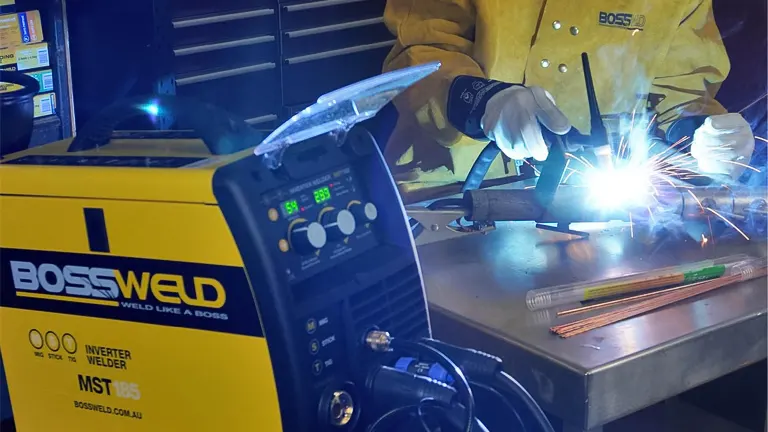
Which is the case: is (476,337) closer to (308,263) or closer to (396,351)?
(396,351)

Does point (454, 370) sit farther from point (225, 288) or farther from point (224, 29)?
point (224, 29)

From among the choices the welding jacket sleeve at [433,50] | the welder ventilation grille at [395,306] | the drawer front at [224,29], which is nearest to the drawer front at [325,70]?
the drawer front at [224,29]

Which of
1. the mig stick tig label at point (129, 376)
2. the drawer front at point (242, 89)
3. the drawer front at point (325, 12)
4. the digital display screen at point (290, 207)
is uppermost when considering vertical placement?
the drawer front at point (325, 12)

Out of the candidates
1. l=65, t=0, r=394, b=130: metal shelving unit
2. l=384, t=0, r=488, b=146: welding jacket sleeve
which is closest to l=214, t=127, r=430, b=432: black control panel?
l=384, t=0, r=488, b=146: welding jacket sleeve

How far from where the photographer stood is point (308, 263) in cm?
63

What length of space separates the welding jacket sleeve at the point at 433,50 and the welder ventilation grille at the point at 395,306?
839mm

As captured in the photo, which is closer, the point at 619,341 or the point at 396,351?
the point at 396,351

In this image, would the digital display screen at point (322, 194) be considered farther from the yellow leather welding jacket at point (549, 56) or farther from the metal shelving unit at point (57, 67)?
the metal shelving unit at point (57, 67)

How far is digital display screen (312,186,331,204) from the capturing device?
2.16ft

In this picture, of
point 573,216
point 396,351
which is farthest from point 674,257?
point 396,351

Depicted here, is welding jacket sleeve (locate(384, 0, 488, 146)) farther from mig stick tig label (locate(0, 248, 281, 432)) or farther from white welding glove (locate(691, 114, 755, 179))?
mig stick tig label (locate(0, 248, 281, 432))

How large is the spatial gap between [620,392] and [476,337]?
160 mm

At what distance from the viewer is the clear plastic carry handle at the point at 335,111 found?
0.60 m

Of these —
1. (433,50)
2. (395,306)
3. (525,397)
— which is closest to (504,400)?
(525,397)
